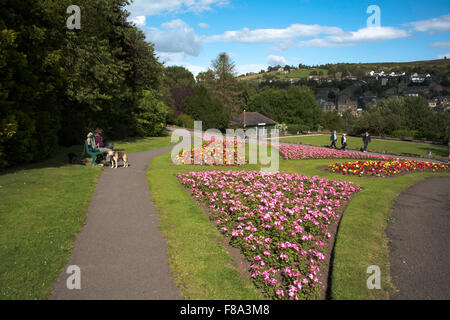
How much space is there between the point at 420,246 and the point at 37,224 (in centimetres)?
981

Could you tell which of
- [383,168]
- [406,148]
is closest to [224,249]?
[383,168]

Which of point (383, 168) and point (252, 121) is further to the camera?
point (252, 121)

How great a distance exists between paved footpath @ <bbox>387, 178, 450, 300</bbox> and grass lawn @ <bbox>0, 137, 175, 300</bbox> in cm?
650

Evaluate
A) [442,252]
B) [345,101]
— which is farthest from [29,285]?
[345,101]

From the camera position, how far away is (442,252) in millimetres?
6867

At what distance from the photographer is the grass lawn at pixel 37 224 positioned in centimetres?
489

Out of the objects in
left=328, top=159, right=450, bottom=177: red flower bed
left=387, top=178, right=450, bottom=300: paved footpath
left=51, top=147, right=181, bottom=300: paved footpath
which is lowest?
left=387, top=178, right=450, bottom=300: paved footpath

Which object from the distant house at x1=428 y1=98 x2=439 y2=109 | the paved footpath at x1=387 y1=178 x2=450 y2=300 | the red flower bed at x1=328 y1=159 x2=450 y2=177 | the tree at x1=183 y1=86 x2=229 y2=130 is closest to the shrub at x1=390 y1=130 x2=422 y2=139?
the red flower bed at x1=328 y1=159 x2=450 y2=177

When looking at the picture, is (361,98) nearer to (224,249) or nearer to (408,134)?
(408,134)

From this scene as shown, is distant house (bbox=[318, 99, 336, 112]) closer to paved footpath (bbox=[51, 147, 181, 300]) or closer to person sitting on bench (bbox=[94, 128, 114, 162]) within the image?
person sitting on bench (bbox=[94, 128, 114, 162])

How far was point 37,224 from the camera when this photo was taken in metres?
7.02

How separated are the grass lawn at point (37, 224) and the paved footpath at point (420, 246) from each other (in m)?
6.50

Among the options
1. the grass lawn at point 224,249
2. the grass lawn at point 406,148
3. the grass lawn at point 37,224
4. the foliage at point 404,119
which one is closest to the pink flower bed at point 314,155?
the grass lawn at point 406,148

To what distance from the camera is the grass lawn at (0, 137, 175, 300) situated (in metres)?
4.89
